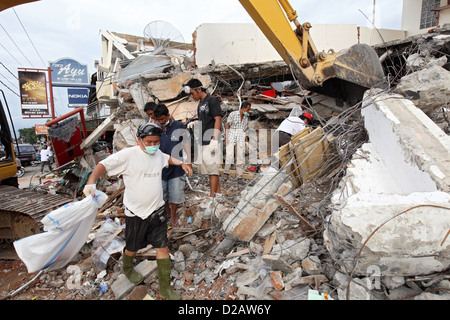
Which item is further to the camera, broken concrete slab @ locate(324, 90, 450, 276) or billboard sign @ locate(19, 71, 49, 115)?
billboard sign @ locate(19, 71, 49, 115)

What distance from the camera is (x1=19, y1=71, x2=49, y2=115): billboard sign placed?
45.1 feet

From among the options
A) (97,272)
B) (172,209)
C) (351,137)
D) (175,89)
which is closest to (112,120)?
(175,89)

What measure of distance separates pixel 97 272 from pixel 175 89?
5.17 m

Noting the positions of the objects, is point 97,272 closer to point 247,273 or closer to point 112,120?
point 247,273

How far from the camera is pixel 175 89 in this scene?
6992 millimetres

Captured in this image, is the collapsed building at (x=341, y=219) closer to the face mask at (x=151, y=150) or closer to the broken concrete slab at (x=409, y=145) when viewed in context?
the broken concrete slab at (x=409, y=145)

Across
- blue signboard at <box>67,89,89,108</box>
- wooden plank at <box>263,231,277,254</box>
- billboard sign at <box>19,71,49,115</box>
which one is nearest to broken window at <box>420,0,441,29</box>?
wooden plank at <box>263,231,277,254</box>

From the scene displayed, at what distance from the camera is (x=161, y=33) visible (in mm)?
11031

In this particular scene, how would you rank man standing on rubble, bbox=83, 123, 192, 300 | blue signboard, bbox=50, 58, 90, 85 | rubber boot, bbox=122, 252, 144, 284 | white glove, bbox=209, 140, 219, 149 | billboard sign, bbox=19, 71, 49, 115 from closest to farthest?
man standing on rubble, bbox=83, 123, 192, 300 < rubber boot, bbox=122, 252, 144, 284 < white glove, bbox=209, 140, 219, 149 < billboard sign, bbox=19, 71, 49, 115 < blue signboard, bbox=50, 58, 90, 85

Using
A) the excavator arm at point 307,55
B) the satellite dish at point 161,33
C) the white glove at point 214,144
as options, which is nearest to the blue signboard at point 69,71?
the satellite dish at point 161,33

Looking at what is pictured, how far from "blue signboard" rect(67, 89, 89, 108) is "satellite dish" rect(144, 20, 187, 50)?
12201 millimetres

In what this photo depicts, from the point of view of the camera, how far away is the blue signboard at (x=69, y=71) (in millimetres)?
19328

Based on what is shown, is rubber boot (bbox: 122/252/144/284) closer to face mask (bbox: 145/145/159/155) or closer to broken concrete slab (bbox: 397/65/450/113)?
face mask (bbox: 145/145/159/155)

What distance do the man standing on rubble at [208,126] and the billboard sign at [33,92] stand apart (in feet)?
46.6
